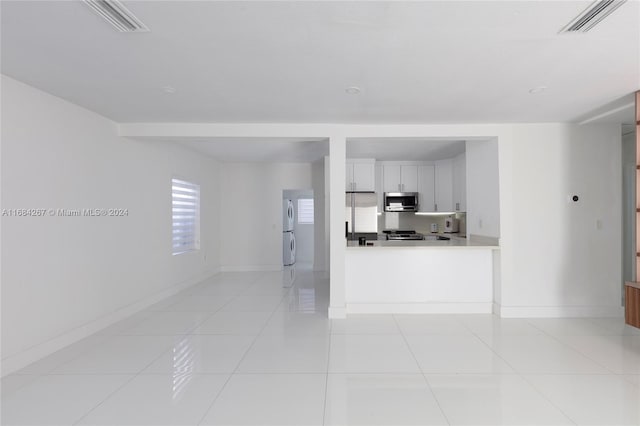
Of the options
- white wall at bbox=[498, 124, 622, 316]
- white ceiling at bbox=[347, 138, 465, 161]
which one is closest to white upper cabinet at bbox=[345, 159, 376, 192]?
white ceiling at bbox=[347, 138, 465, 161]

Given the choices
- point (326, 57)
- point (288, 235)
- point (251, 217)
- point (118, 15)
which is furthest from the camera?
point (288, 235)

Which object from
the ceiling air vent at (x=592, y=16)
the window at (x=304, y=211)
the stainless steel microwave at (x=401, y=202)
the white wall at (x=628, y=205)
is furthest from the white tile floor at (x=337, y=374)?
the window at (x=304, y=211)

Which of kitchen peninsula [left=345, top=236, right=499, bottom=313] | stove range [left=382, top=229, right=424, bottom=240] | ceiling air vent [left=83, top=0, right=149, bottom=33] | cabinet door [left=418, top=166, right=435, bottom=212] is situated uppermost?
ceiling air vent [left=83, top=0, right=149, bottom=33]

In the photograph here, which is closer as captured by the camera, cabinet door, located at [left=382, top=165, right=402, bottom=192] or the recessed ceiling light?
the recessed ceiling light

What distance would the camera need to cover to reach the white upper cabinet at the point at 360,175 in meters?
6.86

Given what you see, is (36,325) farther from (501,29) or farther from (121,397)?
(501,29)

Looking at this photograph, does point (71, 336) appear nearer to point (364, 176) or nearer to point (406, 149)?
point (364, 176)

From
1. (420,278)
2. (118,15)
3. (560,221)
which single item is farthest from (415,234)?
(118,15)

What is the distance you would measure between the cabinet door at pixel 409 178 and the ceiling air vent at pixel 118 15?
5.85 metres

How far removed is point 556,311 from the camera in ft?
14.4

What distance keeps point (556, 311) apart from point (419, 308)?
1698mm

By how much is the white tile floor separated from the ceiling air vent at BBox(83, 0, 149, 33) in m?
2.43

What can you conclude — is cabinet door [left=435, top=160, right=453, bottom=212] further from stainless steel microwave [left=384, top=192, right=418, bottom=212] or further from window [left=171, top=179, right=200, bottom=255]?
window [left=171, top=179, right=200, bottom=255]

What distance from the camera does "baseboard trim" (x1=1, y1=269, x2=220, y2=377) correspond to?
2.89 metres
